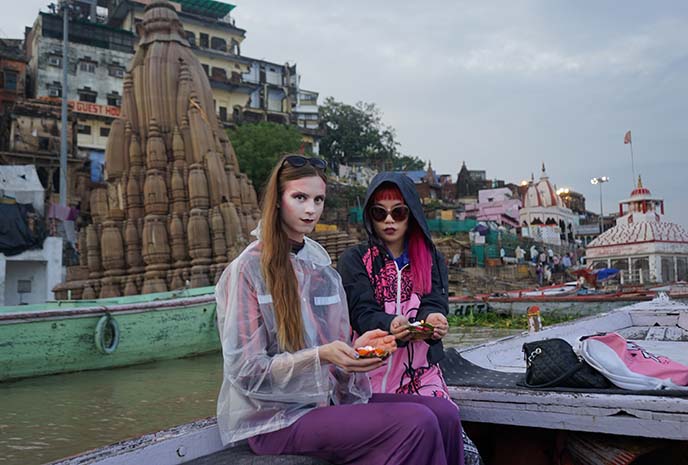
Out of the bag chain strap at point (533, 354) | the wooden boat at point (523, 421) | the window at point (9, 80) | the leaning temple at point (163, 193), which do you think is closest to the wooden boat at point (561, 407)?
the wooden boat at point (523, 421)

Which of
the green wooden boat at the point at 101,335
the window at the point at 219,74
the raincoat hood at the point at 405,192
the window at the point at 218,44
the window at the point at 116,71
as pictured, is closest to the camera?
the raincoat hood at the point at 405,192

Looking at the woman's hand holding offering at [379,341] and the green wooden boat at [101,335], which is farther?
the green wooden boat at [101,335]

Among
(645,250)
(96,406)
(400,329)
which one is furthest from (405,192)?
(645,250)

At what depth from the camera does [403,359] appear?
2850 mm

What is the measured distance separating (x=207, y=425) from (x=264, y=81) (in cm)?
5137

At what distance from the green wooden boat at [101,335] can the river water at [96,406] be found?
9.7 inches

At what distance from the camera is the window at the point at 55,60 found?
3840 cm

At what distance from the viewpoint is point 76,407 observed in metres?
7.81

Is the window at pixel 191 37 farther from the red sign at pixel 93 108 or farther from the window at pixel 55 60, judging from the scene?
the window at pixel 55 60

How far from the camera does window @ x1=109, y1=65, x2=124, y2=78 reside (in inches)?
1599

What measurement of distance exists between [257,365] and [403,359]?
3.24 feet

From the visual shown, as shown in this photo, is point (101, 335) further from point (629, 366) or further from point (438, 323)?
point (629, 366)

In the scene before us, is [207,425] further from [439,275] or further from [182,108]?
[182,108]

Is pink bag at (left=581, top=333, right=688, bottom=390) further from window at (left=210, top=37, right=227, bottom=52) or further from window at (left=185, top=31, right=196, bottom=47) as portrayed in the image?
window at (left=210, top=37, right=227, bottom=52)
